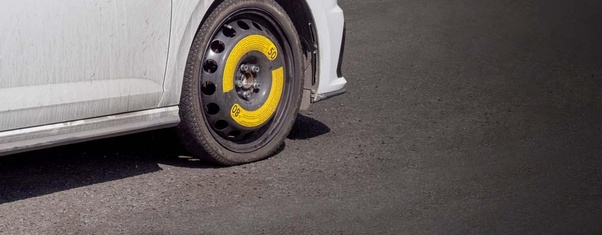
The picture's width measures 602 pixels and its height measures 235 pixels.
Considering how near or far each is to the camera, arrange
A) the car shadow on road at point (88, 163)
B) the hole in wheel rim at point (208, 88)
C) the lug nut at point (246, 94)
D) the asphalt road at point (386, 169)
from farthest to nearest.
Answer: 1. the lug nut at point (246, 94)
2. the hole in wheel rim at point (208, 88)
3. the car shadow on road at point (88, 163)
4. the asphalt road at point (386, 169)

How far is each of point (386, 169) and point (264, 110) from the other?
0.72 m

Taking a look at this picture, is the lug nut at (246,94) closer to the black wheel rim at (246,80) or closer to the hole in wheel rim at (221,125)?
the black wheel rim at (246,80)

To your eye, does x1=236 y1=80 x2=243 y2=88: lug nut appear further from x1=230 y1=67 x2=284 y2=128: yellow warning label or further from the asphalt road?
the asphalt road

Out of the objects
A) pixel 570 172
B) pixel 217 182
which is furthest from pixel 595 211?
pixel 217 182

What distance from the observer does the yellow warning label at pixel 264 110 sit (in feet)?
22.8

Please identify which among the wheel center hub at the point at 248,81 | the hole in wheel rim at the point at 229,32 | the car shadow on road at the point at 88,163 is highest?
the hole in wheel rim at the point at 229,32

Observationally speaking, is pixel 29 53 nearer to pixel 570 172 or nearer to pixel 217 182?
pixel 217 182

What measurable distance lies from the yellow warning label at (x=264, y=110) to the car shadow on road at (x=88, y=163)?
1.00 feet

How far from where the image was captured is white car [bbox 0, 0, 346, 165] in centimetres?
593

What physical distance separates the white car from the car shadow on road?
0.36 metres

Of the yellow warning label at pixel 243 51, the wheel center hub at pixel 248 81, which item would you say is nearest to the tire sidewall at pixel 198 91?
the yellow warning label at pixel 243 51

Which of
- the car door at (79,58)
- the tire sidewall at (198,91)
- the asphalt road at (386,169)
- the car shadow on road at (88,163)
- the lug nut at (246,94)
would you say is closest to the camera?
the car door at (79,58)

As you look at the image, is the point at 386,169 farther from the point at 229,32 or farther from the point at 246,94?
the point at 229,32

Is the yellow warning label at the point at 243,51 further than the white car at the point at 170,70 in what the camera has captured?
Yes
